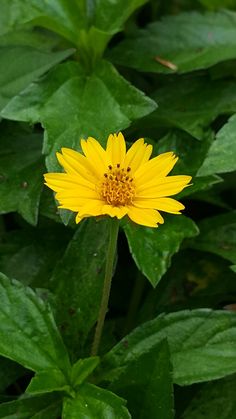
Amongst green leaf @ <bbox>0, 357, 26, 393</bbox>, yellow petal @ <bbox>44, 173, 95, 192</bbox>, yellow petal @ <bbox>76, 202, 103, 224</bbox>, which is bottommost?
Answer: green leaf @ <bbox>0, 357, 26, 393</bbox>

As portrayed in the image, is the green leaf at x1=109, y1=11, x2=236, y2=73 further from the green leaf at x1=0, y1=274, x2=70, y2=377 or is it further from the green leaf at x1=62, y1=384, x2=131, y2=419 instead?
the green leaf at x1=62, y1=384, x2=131, y2=419

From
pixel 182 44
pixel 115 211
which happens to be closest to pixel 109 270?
pixel 115 211

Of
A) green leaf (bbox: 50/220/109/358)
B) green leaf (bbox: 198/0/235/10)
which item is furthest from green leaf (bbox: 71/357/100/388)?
green leaf (bbox: 198/0/235/10)

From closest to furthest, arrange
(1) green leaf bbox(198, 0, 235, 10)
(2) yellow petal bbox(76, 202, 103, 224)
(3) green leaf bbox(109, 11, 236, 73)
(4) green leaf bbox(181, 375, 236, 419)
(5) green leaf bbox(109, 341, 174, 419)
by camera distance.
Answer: (2) yellow petal bbox(76, 202, 103, 224) → (5) green leaf bbox(109, 341, 174, 419) → (4) green leaf bbox(181, 375, 236, 419) → (3) green leaf bbox(109, 11, 236, 73) → (1) green leaf bbox(198, 0, 235, 10)

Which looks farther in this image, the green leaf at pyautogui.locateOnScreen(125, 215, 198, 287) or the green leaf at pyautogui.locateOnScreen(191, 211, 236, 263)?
the green leaf at pyautogui.locateOnScreen(191, 211, 236, 263)

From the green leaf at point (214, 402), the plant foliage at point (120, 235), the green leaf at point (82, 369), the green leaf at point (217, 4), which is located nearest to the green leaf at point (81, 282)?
the plant foliage at point (120, 235)

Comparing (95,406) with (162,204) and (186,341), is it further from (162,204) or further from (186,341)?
(162,204)
